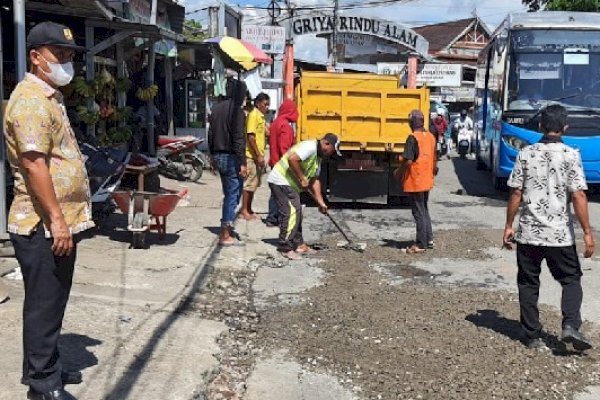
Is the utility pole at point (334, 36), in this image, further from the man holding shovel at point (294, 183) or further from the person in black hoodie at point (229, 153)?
the man holding shovel at point (294, 183)

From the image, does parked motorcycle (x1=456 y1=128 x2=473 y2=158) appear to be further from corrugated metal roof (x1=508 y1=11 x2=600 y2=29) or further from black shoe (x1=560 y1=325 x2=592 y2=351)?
black shoe (x1=560 y1=325 x2=592 y2=351)

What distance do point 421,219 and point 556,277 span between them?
3555 millimetres

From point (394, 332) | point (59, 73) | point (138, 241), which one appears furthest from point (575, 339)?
point (138, 241)

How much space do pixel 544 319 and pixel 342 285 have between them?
1.98 meters

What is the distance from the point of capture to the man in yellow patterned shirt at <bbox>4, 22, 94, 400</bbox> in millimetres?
3504

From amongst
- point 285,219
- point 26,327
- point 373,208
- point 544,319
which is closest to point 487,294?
point 544,319

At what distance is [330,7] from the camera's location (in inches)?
1146

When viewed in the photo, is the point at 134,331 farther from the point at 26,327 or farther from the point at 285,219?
the point at 285,219

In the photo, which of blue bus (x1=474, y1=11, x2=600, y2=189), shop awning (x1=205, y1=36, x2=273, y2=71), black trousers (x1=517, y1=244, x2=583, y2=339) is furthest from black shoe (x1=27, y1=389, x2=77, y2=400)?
shop awning (x1=205, y1=36, x2=273, y2=71)

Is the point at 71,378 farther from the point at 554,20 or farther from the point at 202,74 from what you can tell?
the point at 202,74

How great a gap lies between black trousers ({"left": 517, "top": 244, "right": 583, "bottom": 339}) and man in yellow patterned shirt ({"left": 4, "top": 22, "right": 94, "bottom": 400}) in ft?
10.5

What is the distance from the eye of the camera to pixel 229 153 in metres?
8.78

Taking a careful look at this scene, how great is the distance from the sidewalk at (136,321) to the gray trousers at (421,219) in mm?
1797

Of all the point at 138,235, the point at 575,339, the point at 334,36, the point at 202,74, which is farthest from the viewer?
the point at 334,36
